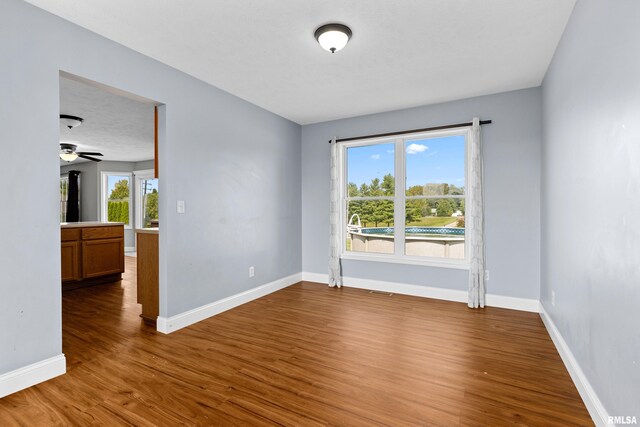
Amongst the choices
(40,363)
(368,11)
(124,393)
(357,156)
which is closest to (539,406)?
(124,393)

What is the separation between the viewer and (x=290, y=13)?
2248 millimetres

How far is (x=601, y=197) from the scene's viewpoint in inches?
66.2

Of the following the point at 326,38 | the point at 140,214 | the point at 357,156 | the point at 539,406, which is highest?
the point at 326,38

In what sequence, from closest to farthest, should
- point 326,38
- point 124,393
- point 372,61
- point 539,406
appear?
point 539,406 → point 124,393 → point 326,38 → point 372,61

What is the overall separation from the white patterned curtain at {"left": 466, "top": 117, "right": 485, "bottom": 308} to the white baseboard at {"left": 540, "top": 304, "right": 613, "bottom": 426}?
3.00 ft

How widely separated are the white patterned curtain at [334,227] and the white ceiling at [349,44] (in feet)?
3.77

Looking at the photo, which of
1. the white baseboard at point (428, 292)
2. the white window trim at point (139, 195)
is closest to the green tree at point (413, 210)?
the white baseboard at point (428, 292)

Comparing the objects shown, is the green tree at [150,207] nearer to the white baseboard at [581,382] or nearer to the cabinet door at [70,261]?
the cabinet door at [70,261]

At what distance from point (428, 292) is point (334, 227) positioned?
1.61 m

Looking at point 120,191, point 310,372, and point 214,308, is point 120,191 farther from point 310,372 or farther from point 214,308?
point 310,372

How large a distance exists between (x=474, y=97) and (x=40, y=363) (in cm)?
495

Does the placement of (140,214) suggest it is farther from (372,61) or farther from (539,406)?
(539,406)

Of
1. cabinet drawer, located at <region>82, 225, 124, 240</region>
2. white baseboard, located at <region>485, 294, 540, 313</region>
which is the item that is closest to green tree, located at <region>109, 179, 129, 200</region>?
cabinet drawer, located at <region>82, 225, 124, 240</region>

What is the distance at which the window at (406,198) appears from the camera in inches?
166
